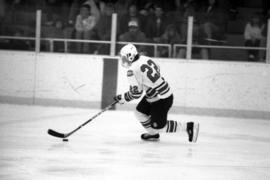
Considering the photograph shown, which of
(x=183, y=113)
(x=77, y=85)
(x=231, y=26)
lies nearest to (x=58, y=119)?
(x=77, y=85)

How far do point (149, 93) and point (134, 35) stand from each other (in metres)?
3.56

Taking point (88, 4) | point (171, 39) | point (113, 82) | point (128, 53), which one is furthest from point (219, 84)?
point (128, 53)

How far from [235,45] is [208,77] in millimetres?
712

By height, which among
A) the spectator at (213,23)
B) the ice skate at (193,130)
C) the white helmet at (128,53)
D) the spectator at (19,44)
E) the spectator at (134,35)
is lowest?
the ice skate at (193,130)

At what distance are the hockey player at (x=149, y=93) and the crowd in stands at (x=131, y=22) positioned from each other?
335 centimetres

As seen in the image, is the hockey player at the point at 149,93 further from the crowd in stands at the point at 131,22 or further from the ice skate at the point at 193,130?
the crowd in stands at the point at 131,22

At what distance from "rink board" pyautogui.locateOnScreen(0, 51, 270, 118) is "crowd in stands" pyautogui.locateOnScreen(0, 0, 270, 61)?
0.80 feet

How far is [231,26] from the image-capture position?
10750 mm

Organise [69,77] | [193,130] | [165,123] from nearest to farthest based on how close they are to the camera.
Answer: [165,123]
[193,130]
[69,77]

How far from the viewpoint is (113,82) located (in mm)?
11039

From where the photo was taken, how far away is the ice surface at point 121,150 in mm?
5652

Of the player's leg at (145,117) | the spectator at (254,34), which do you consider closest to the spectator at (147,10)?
the spectator at (254,34)

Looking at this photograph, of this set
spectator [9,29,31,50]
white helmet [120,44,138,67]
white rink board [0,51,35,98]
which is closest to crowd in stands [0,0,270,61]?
spectator [9,29,31,50]

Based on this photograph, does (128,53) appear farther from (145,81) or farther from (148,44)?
(148,44)
